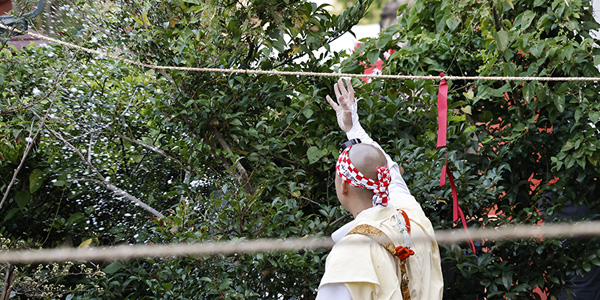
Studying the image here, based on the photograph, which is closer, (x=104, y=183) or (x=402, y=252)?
(x=402, y=252)

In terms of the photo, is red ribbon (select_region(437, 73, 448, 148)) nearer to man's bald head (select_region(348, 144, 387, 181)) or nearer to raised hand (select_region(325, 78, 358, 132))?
raised hand (select_region(325, 78, 358, 132))

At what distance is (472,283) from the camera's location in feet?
8.04

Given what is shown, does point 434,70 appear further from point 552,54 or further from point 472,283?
point 472,283

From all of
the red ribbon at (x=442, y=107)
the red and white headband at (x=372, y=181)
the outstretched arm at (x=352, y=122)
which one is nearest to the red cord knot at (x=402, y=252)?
the red and white headband at (x=372, y=181)

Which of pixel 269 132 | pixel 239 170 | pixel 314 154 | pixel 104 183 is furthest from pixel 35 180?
pixel 314 154

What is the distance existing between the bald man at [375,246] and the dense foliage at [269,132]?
71 cm

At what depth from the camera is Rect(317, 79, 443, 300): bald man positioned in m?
1.24

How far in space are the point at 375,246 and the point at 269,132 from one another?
1.18m

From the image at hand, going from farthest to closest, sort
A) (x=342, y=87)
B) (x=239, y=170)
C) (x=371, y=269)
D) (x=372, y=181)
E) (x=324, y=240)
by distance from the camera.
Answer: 1. (x=239, y=170)
2. (x=324, y=240)
3. (x=342, y=87)
4. (x=372, y=181)
5. (x=371, y=269)

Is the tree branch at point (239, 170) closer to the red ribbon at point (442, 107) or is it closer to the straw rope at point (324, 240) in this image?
the straw rope at point (324, 240)

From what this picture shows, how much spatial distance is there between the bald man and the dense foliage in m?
0.71

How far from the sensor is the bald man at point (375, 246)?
1.24 metres

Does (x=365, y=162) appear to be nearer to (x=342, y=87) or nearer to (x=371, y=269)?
(x=371, y=269)

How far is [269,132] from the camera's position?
7.83 feet
